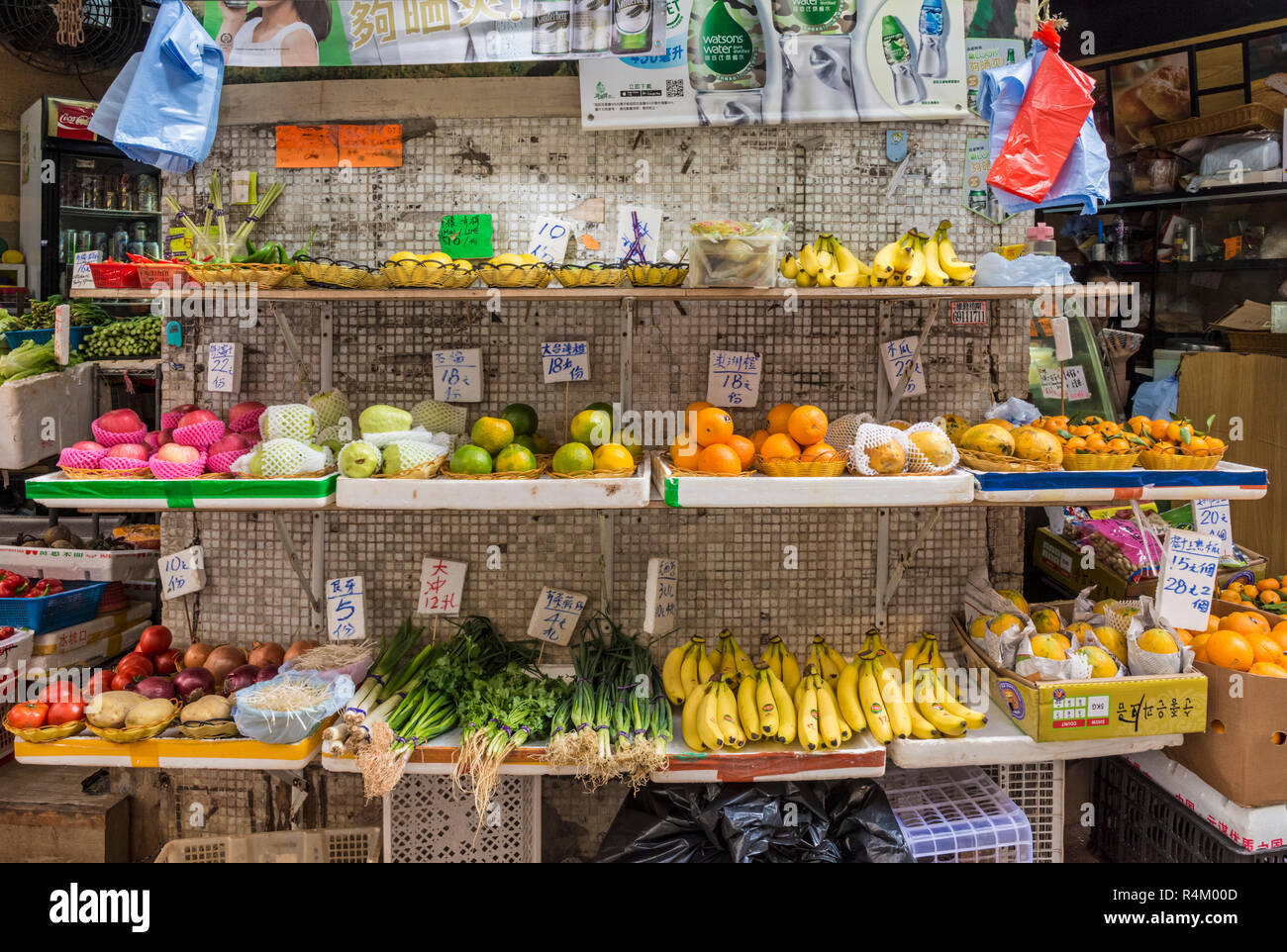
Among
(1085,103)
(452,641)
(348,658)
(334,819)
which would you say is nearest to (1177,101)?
(1085,103)

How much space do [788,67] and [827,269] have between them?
2.71ft

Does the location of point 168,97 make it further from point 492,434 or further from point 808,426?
point 808,426

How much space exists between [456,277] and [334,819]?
2.20 metres


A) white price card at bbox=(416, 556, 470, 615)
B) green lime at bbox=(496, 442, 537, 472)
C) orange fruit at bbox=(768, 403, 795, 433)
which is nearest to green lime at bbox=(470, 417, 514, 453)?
green lime at bbox=(496, 442, 537, 472)

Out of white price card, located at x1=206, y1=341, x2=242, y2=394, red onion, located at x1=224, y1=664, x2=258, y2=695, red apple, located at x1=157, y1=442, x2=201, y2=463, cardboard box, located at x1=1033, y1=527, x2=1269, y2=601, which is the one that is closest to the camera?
red apple, located at x1=157, y1=442, x2=201, y2=463

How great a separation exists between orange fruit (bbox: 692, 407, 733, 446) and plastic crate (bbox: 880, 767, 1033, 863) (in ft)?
4.74

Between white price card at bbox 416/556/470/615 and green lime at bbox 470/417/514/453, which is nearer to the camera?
green lime at bbox 470/417/514/453

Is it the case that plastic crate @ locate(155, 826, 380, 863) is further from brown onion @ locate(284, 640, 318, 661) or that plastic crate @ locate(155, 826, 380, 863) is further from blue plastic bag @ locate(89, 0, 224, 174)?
blue plastic bag @ locate(89, 0, 224, 174)

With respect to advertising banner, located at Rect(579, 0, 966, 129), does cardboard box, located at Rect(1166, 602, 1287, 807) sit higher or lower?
lower

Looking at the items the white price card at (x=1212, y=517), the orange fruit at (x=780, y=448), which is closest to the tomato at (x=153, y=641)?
the orange fruit at (x=780, y=448)

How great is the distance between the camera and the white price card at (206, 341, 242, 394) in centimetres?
318

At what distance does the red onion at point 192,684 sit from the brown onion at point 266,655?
160 mm

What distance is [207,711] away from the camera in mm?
2781

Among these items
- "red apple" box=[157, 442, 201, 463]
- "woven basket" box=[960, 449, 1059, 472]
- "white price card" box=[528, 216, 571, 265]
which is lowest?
"woven basket" box=[960, 449, 1059, 472]
